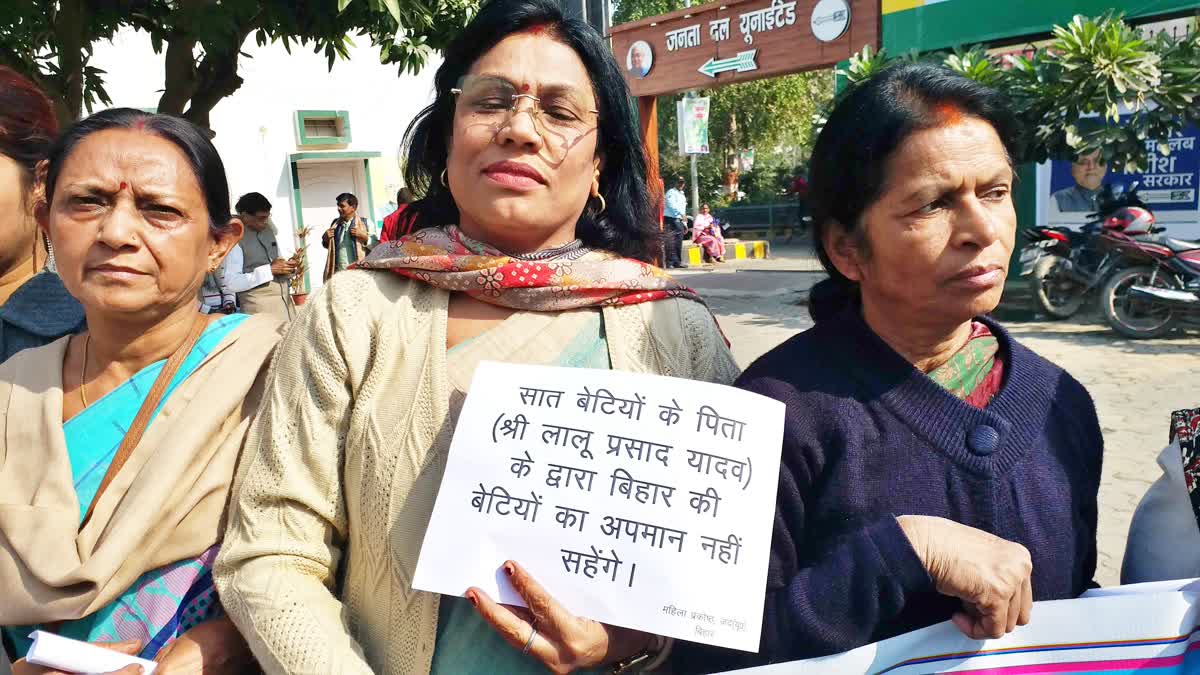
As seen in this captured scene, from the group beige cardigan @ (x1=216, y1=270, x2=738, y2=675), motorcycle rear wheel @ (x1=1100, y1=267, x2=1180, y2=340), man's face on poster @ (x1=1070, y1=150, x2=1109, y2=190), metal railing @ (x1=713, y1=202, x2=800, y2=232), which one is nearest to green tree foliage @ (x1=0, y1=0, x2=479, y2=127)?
beige cardigan @ (x1=216, y1=270, x2=738, y2=675)

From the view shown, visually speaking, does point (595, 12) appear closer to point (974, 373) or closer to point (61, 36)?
point (974, 373)

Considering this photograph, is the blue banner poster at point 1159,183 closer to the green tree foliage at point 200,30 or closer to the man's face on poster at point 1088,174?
the man's face on poster at point 1088,174

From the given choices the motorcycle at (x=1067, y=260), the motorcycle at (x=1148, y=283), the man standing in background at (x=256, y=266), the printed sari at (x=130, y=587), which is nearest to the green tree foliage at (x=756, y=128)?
the motorcycle at (x=1067, y=260)

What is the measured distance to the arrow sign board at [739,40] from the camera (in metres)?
11.0

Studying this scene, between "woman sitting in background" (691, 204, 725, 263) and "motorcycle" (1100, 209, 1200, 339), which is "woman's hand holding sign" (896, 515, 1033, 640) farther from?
"woman sitting in background" (691, 204, 725, 263)

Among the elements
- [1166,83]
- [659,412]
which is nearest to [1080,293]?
[1166,83]

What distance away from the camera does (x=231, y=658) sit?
58.5 inches

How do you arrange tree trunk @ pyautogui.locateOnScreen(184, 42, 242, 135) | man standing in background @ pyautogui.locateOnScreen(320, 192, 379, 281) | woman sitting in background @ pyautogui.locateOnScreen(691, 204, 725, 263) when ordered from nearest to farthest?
tree trunk @ pyautogui.locateOnScreen(184, 42, 242, 135) → man standing in background @ pyautogui.locateOnScreen(320, 192, 379, 281) → woman sitting in background @ pyautogui.locateOnScreen(691, 204, 725, 263)

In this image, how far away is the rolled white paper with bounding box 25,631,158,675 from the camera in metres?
1.32

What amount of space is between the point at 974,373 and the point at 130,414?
5.17 feet

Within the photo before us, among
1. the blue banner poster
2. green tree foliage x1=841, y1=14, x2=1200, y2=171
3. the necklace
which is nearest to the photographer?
the necklace

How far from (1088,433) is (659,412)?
0.78 meters

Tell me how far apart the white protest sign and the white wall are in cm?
1263

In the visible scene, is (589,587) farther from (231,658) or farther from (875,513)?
(231,658)
